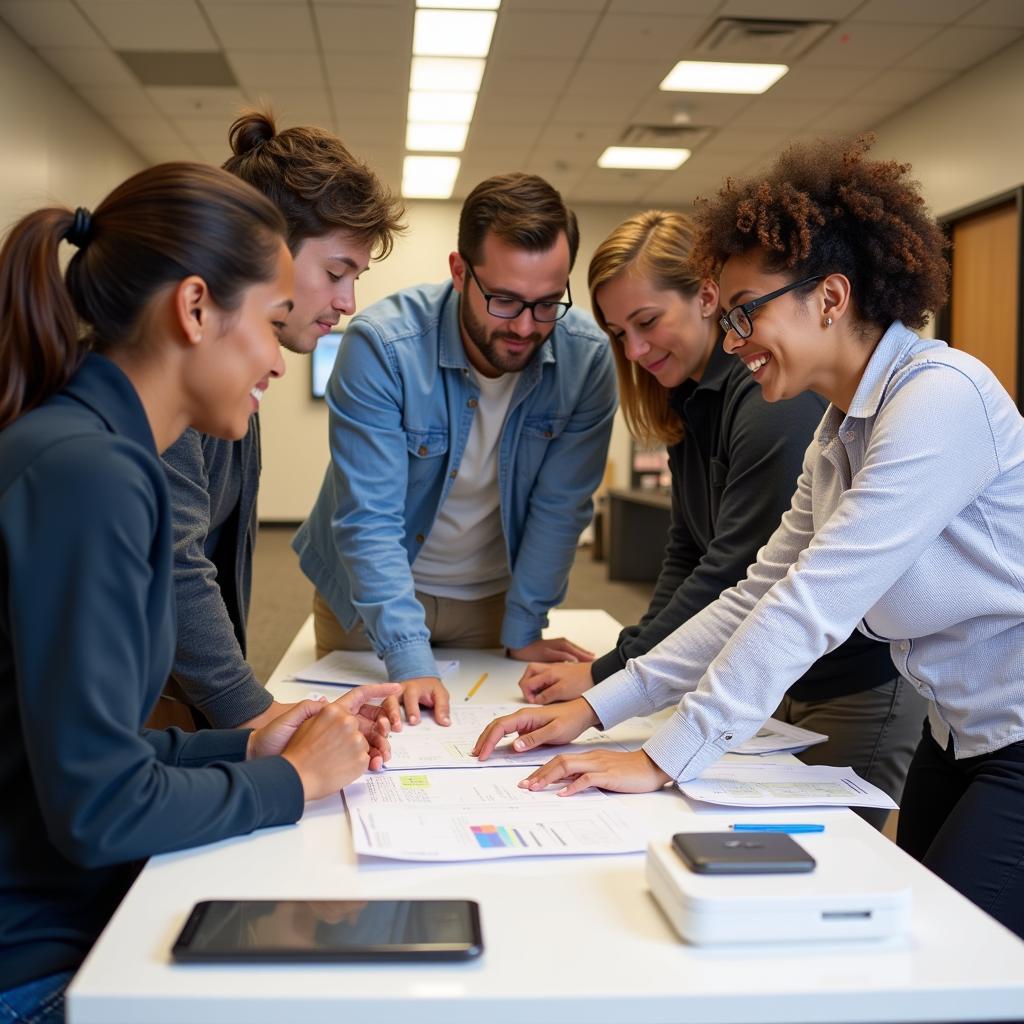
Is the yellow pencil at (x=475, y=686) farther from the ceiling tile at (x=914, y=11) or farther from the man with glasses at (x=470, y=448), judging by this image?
the ceiling tile at (x=914, y=11)

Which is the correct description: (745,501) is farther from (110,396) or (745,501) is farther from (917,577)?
(110,396)

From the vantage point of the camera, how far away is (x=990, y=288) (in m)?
6.43

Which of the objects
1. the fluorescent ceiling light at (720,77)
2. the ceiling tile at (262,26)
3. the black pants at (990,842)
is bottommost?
the black pants at (990,842)

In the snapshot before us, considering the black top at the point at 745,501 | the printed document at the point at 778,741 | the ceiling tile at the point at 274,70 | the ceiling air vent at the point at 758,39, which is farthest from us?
the ceiling tile at the point at 274,70

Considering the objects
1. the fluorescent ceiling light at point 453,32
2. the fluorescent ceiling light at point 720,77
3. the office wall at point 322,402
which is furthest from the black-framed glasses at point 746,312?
the office wall at point 322,402

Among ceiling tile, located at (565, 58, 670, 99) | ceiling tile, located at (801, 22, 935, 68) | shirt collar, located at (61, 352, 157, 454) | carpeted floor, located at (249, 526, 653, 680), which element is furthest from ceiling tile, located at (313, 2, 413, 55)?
shirt collar, located at (61, 352, 157, 454)

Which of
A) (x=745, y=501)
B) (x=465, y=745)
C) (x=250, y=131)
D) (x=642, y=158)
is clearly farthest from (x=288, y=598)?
(x=465, y=745)

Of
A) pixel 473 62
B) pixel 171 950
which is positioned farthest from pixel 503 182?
pixel 473 62

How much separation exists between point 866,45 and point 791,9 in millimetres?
755

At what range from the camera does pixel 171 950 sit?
0.83 metres

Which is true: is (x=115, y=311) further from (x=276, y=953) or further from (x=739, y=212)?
(x=739, y=212)

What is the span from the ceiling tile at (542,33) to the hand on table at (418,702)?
4.46 metres

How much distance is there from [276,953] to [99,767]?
23 cm

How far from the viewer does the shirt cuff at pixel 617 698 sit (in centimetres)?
148
